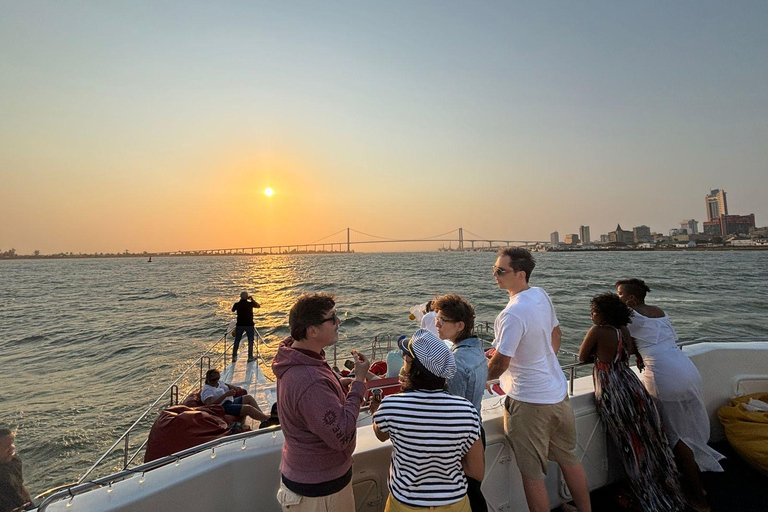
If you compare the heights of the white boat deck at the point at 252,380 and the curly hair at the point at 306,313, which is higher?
the curly hair at the point at 306,313

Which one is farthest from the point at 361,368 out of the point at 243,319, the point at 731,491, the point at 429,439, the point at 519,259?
the point at 243,319

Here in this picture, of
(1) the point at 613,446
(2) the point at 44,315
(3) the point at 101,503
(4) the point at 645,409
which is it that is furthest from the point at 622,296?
(2) the point at 44,315

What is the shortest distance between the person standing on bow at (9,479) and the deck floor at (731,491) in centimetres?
353

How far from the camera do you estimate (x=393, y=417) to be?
4.95ft

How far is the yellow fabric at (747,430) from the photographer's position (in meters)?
3.04

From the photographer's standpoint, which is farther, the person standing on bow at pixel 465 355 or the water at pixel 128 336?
the water at pixel 128 336

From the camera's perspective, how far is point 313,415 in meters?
1.48

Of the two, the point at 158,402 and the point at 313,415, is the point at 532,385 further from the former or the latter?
the point at 158,402

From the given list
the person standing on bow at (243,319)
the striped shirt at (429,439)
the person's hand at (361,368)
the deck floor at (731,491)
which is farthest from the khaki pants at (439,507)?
the person standing on bow at (243,319)

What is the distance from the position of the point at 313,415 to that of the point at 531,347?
1236mm

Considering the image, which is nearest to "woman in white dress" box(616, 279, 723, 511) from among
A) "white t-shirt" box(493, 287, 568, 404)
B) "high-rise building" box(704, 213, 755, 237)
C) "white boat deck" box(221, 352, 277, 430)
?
"white t-shirt" box(493, 287, 568, 404)

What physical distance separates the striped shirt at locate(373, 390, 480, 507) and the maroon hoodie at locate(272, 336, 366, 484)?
0.15 m

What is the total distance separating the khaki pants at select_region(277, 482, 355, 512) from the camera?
159 cm

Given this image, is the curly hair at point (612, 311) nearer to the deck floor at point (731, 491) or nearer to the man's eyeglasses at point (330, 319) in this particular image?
the deck floor at point (731, 491)
